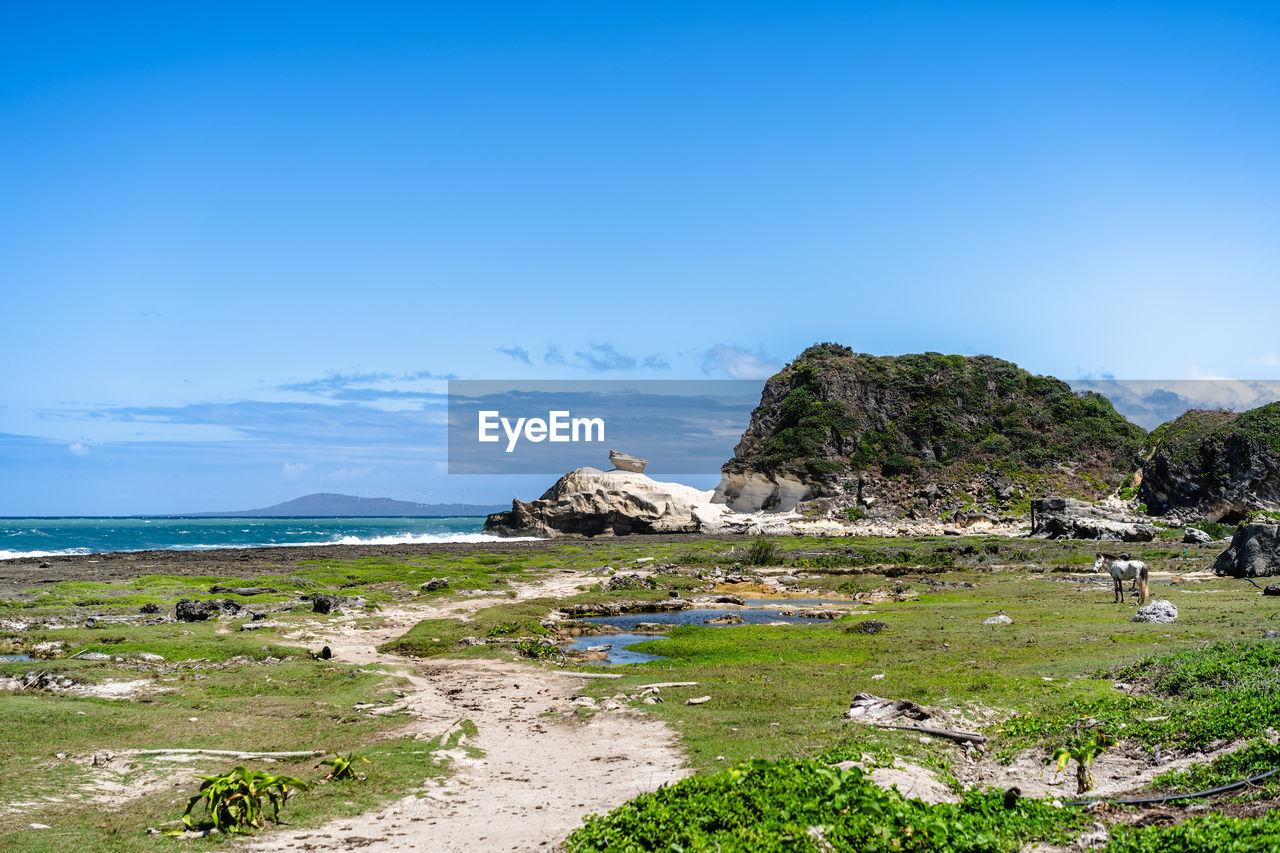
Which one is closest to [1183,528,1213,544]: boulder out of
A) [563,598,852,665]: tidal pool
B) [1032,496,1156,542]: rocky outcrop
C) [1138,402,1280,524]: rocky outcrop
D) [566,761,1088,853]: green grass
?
[1032,496,1156,542]: rocky outcrop

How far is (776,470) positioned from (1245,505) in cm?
5331

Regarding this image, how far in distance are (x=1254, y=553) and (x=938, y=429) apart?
263 feet

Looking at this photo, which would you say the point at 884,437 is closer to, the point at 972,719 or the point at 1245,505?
the point at 1245,505

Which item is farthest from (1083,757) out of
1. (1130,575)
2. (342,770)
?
(1130,575)

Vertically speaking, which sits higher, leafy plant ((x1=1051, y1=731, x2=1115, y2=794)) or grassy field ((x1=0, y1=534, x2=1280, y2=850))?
leafy plant ((x1=1051, y1=731, x2=1115, y2=794))

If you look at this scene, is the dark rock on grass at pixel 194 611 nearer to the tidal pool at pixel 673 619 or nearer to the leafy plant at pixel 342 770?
the tidal pool at pixel 673 619

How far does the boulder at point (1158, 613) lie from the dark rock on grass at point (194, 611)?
33061mm

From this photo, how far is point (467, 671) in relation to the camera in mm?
22422

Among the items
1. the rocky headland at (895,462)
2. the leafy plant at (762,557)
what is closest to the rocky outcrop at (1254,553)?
the leafy plant at (762,557)

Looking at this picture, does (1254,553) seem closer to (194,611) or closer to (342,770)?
(342,770)

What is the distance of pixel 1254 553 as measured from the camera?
36.6m

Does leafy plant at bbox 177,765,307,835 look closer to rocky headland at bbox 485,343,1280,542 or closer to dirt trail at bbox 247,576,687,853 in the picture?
dirt trail at bbox 247,576,687,853

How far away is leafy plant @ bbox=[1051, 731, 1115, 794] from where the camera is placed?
10742mm

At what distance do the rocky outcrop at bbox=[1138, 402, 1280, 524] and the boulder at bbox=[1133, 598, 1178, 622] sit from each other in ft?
196
